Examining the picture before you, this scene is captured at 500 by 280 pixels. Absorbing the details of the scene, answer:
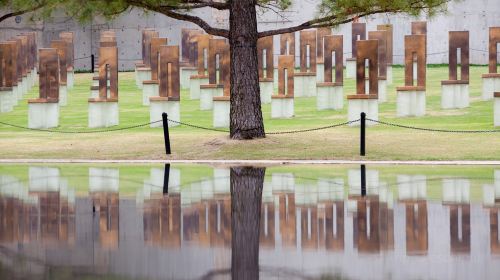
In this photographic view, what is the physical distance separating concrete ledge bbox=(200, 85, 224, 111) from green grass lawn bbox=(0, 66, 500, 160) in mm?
284

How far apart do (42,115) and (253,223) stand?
15701 mm

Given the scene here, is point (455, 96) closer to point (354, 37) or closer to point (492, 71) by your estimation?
point (492, 71)

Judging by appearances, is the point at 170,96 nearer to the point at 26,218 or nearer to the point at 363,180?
the point at 363,180

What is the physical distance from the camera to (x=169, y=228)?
15211 millimetres

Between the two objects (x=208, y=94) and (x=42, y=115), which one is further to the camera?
(x=208, y=94)

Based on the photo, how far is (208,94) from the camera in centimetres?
3425

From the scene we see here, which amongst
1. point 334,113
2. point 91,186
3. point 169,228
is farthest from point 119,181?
point 334,113

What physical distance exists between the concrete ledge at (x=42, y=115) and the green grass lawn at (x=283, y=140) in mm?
428

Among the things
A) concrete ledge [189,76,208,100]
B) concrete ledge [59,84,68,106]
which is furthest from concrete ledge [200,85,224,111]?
concrete ledge [59,84,68,106]

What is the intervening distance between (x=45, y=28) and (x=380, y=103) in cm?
1873

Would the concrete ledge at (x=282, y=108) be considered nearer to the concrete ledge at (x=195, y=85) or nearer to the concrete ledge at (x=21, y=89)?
the concrete ledge at (x=195, y=85)

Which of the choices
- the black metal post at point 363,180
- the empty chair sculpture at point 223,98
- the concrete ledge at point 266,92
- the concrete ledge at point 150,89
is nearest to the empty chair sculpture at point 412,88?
the empty chair sculpture at point 223,98

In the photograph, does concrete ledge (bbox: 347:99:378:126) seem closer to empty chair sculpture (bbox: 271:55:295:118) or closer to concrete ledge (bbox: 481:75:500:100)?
empty chair sculpture (bbox: 271:55:295:118)

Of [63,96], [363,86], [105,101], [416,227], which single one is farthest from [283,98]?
[416,227]
